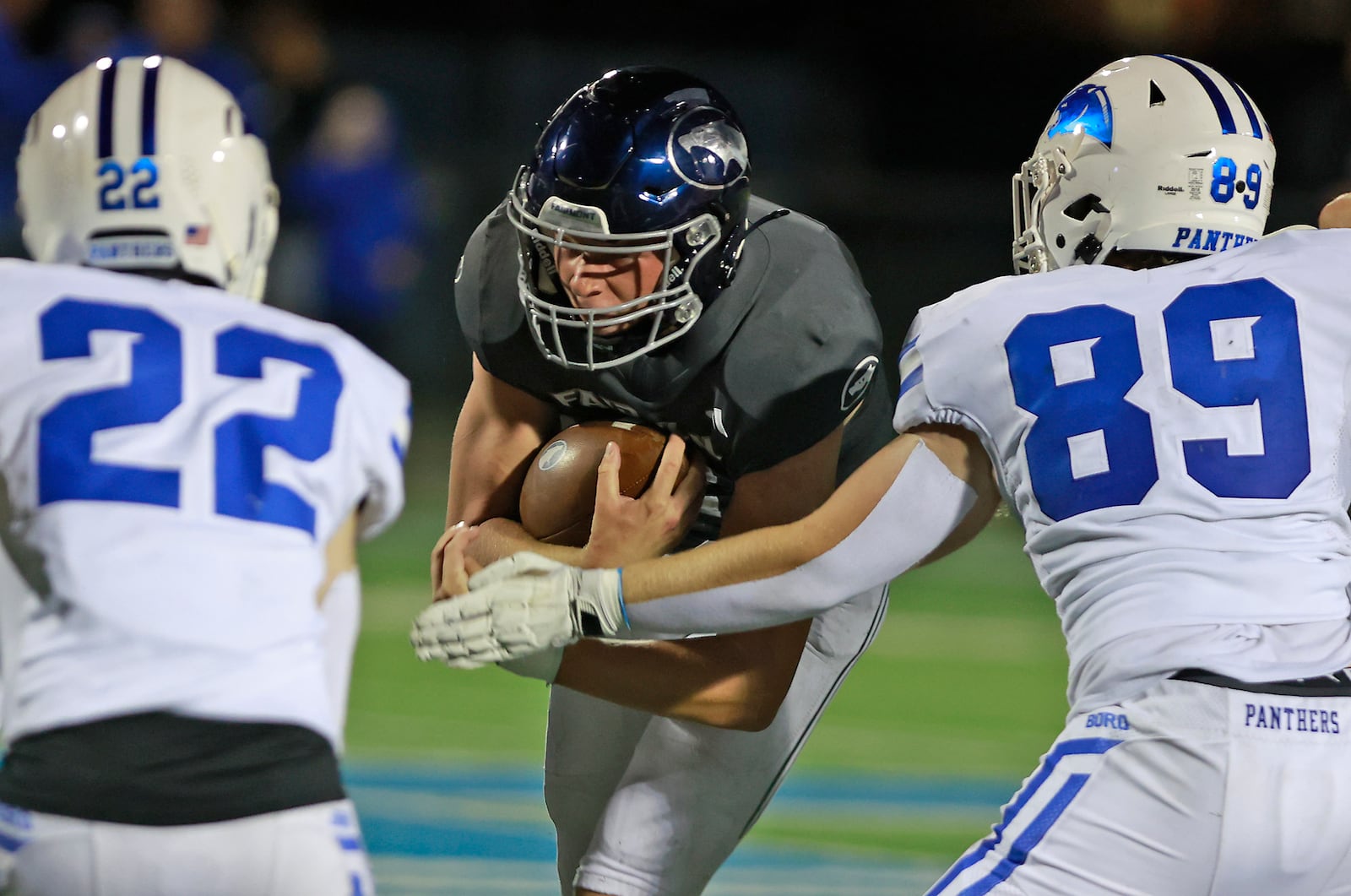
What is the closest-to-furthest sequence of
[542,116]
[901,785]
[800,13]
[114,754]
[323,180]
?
[114,754] → [901,785] → [323,180] → [542,116] → [800,13]

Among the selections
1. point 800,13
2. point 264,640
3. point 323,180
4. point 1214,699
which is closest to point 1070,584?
point 1214,699

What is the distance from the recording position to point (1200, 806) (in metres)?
2.21

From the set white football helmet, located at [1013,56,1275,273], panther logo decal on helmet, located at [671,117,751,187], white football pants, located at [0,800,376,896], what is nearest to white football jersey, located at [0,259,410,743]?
white football pants, located at [0,800,376,896]

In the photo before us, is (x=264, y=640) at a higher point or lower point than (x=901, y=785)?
higher

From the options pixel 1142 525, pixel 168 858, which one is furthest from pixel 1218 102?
pixel 168 858

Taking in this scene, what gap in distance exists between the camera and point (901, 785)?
504 cm

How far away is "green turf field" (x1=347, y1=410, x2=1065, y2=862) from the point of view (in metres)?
4.75

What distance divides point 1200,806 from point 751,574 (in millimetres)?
770

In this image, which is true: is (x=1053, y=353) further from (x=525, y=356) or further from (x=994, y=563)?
(x=994, y=563)

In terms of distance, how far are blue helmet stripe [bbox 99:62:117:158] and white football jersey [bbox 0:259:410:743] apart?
0.20m

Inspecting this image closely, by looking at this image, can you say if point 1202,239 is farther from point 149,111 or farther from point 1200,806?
point 149,111

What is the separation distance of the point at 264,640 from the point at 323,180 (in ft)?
26.0

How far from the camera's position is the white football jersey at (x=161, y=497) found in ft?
6.61

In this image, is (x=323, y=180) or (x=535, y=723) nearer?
(x=535, y=723)
